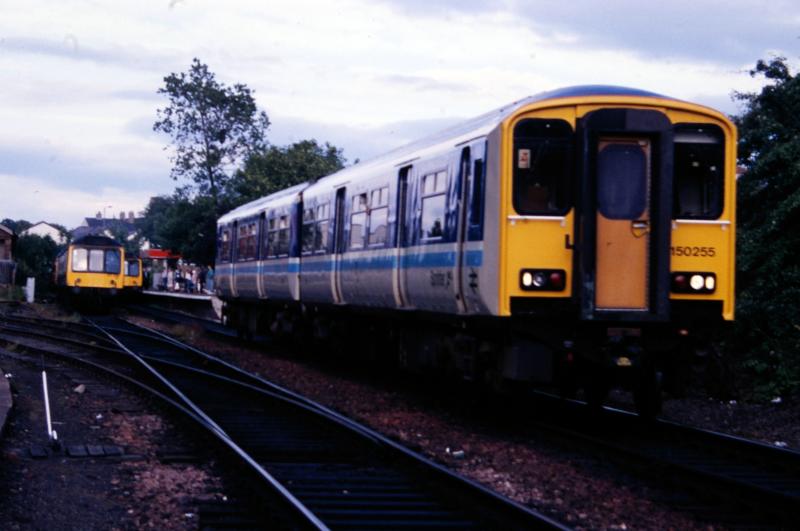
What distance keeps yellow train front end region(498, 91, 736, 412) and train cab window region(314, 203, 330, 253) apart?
24.6 feet

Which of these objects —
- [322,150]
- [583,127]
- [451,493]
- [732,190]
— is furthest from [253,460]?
[322,150]

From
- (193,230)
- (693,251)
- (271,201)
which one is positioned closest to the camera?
(693,251)

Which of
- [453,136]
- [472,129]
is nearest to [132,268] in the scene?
[453,136]

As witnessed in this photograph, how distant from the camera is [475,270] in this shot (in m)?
10.9

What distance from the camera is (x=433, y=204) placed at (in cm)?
1249

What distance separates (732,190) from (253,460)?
17.0ft

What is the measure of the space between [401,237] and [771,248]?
5.81 meters

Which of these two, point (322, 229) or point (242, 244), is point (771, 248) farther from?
point (242, 244)

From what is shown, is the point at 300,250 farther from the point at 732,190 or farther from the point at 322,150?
the point at 322,150

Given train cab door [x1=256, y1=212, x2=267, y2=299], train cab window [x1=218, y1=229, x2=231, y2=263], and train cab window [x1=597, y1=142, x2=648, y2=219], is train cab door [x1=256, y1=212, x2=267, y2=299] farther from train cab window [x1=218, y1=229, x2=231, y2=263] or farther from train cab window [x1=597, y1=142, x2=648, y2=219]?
train cab window [x1=597, y1=142, x2=648, y2=219]

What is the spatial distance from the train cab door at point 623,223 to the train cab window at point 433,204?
87.4 inches

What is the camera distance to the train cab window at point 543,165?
34.1ft

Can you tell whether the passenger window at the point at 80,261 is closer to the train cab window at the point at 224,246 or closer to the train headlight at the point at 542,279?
the train cab window at the point at 224,246

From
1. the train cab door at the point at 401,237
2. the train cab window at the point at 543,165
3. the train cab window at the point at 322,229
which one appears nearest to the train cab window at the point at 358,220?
the train cab window at the point at 322,229
